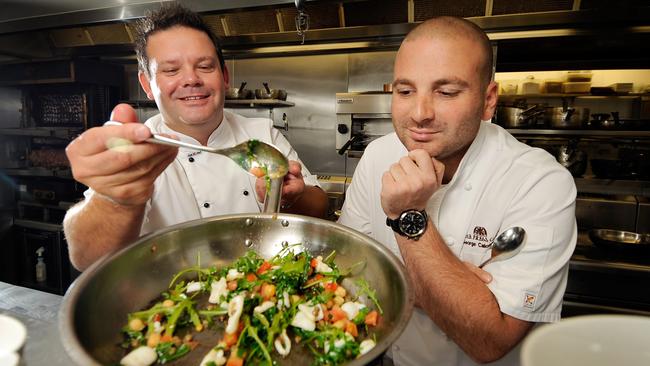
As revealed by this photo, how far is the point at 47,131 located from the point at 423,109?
18.8 feet

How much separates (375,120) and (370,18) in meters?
1.14

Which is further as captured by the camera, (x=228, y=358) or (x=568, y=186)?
(x=568, y=186)

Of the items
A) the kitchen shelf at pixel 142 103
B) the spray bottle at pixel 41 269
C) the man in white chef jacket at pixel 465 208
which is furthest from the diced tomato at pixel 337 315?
the spray bottle at pixel 41 269

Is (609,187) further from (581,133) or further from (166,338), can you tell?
(166,338)

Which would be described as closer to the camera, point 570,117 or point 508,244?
point 508,244

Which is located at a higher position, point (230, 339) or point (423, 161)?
point (423, 161)

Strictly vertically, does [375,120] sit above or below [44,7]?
below

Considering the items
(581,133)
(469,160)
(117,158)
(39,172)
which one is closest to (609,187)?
(581,133)

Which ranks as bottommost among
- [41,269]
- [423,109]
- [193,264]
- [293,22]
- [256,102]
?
[41,269]

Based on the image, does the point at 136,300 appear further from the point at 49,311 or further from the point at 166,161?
the point at 49,311

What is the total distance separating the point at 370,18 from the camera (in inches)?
161

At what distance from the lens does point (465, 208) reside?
1584 millimetres

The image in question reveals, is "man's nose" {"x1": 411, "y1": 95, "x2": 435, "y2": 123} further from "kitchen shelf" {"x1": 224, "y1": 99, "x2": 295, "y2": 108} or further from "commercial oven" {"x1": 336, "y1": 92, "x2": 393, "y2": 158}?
"kitchen shelf" {"x1": 224, "y1": 99, "x2": 295, "y2": 108}

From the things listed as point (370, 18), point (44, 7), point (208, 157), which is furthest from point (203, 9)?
point (208, 157)
